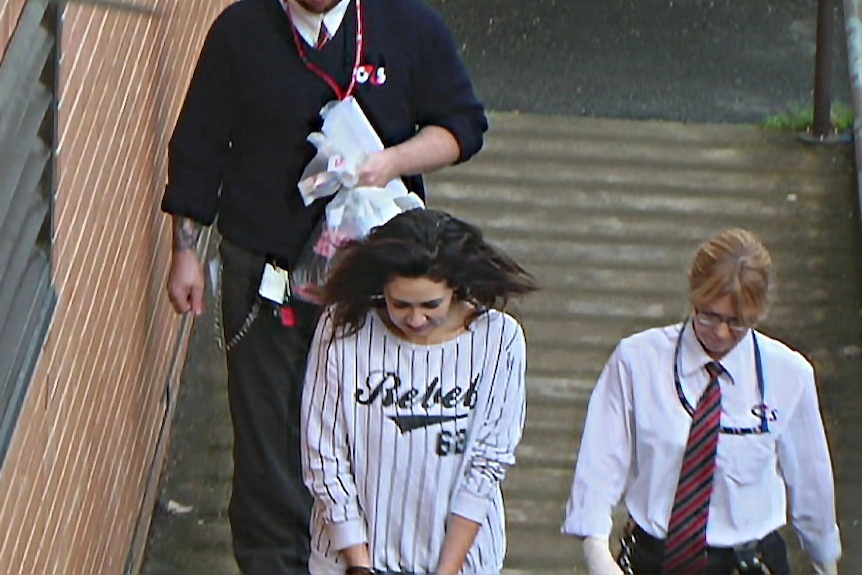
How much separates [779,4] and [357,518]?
21.1 ft

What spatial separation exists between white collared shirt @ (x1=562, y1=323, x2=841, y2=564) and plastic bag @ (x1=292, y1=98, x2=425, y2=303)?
2.70ft

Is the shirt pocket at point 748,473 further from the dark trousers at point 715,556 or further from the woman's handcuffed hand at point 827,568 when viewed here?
the woman's handcuffed hand at point 827,568

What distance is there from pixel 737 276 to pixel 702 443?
372mm

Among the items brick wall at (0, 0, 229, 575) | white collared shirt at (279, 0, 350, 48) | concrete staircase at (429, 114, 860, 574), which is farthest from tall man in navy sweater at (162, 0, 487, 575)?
concrete staircase at (429, 114, 860, 574)

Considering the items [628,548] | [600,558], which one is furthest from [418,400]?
[628,548]

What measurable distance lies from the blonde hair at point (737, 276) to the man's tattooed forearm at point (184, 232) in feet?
4.93

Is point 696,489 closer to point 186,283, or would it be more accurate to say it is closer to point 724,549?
point 724,549

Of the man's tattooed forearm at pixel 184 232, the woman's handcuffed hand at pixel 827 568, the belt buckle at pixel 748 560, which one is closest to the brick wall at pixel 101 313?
the man's tattooed forearm at pixel 184 232

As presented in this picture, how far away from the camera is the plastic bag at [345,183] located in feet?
14.9

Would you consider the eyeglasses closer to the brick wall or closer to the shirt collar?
the shirt collar

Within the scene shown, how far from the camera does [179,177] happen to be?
4746 mm

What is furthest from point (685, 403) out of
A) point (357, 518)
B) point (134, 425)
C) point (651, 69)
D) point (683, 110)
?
point (651, 69)

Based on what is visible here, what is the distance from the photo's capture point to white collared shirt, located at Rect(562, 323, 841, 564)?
3992 millimetres

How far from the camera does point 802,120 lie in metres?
8.00
